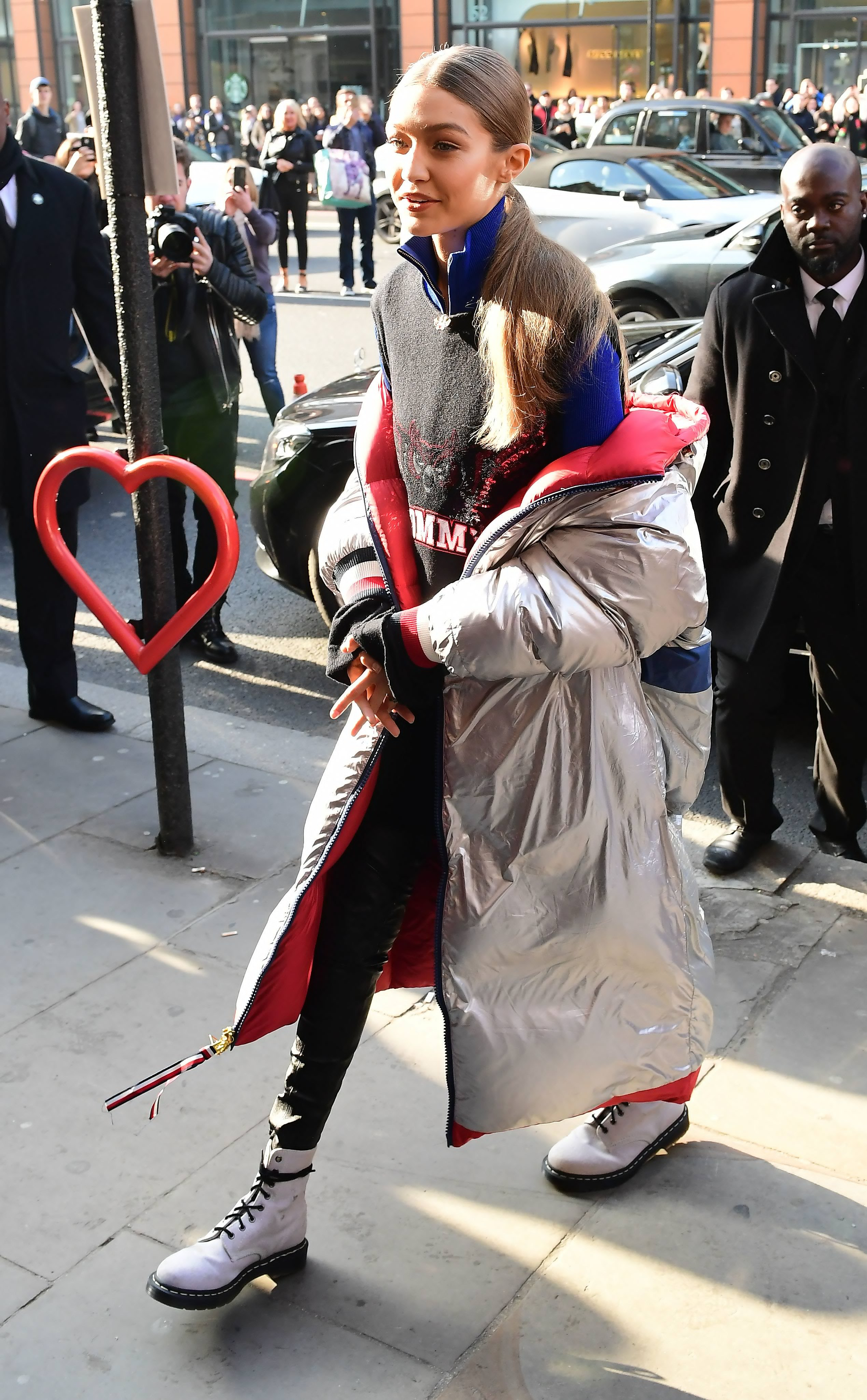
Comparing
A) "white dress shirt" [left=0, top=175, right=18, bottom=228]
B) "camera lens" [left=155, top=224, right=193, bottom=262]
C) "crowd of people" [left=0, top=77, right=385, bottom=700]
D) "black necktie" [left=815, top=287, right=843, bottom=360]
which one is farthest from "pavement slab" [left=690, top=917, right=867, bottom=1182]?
"camera lens" [left=155, top=224, right=193, bottom=262]

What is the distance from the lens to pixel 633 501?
2.22m

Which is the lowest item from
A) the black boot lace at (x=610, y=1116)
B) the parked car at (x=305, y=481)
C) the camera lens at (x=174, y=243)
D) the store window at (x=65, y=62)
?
the black boot lace at (x=610, y=1116)

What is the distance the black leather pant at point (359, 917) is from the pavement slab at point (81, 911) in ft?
3.93

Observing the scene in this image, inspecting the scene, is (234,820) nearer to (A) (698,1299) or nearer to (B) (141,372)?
(B) (141,372)

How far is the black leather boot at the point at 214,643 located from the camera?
245 inches

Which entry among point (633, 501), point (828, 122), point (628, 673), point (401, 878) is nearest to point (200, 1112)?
point (401, 878)

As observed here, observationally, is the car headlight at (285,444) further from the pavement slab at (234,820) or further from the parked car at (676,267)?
the parked car at (676,267)

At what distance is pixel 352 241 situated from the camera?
16.5 meters

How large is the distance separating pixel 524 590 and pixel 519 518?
13cm

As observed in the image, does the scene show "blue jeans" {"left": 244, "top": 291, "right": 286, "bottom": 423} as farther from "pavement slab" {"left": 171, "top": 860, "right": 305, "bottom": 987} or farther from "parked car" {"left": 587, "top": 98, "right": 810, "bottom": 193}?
"parked car" {"left": 587, "top": 98, "right": 810, "bottom": 193}

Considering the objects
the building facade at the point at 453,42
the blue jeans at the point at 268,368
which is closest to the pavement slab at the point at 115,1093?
the blue jeans at the point at 268,368

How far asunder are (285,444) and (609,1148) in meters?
3.94

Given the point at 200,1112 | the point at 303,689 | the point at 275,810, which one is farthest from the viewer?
the point at 303,689

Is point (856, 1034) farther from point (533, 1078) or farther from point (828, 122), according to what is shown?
point (828, 122)
